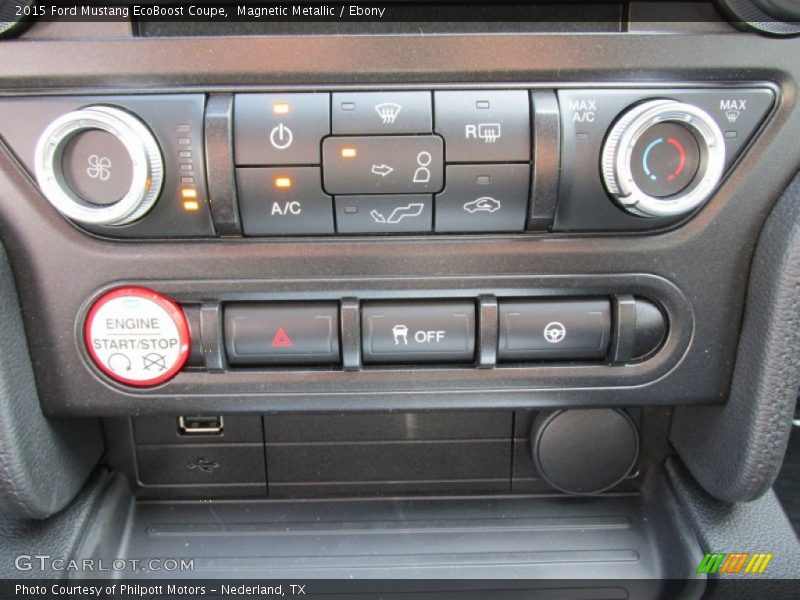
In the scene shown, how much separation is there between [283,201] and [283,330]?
4.7 inches

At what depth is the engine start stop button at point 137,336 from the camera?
58 cm

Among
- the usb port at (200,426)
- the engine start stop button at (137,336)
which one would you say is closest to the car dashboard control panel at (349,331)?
the engine start stop button at (137,336)

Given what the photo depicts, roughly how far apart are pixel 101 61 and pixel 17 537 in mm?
471

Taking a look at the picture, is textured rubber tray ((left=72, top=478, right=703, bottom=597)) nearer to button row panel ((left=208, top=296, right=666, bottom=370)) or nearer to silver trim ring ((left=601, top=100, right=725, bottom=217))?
button row panel ((left=208, top=296, right=666, bottom=370))

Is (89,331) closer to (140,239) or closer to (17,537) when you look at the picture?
(140,239)

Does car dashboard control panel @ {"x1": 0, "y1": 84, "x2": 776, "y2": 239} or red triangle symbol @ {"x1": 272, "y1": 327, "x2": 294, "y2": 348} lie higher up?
car dashboard control panel @ {"x1": 0, "y1": 84, "x2": 776, "y2": 239}

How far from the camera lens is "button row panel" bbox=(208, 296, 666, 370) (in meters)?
0.59

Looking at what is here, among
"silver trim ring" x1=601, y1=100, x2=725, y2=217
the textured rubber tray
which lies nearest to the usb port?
the textured rubber tray

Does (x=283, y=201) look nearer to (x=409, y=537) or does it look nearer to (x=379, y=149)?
(x=379, y=149)

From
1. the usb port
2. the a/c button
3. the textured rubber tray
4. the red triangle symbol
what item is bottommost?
the textured rubber tray

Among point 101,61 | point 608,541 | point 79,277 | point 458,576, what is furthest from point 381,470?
point 101,61

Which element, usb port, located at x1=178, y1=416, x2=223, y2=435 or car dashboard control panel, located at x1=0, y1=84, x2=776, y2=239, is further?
usb port, located at x1=178, y1=416, x2=223, y2=435

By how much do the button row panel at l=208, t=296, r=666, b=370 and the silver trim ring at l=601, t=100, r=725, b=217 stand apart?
94mm

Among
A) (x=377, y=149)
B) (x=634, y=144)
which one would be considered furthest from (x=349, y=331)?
(x=634, y=144)
